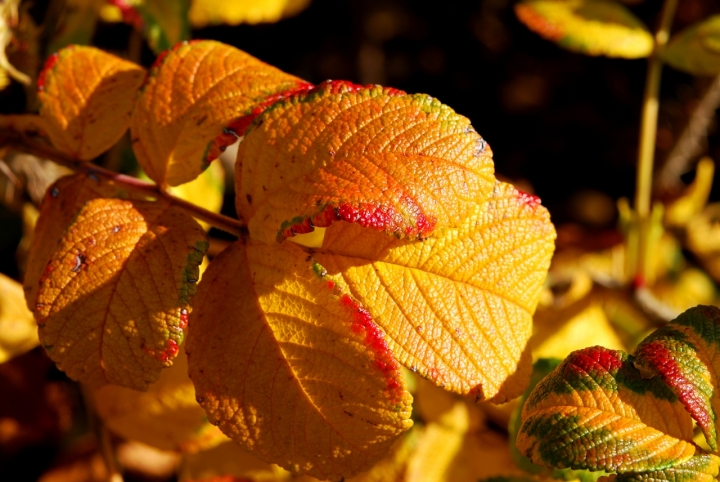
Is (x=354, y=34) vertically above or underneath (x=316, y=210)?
above

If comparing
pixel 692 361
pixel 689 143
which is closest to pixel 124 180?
pixel 692 361

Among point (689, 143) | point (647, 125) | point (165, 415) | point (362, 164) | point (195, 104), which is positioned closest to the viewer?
point (362, 164)

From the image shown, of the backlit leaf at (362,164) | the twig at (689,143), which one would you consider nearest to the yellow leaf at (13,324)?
the backlit leaf at (362,164)

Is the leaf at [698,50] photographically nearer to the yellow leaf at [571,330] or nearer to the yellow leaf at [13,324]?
the yellow leaf at [571,330]

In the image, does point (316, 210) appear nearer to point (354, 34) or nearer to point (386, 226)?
point (386, 226)

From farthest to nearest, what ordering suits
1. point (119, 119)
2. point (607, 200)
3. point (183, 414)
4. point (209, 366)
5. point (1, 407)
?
point (607, 200) → point (1, 407) → point (183, 414) → point (119, 119) → point (209, 366)

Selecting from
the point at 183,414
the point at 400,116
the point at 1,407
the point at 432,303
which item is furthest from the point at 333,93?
the point at 1,407

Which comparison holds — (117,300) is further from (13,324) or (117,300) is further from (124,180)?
(13,324)
